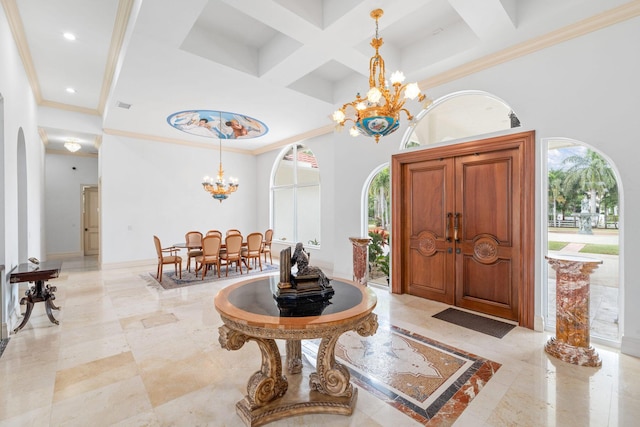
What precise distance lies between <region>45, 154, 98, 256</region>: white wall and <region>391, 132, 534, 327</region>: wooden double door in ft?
33.9

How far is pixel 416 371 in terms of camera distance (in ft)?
8.60

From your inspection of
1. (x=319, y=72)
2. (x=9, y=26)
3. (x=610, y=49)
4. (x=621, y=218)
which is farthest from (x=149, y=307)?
(x=610, y=49)

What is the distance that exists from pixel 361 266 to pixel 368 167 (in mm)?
1847

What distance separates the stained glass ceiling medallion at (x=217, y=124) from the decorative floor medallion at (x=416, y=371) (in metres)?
5.20

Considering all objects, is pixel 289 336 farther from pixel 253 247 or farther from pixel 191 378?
pixel 253 247

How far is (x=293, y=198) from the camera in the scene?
28.3 feet

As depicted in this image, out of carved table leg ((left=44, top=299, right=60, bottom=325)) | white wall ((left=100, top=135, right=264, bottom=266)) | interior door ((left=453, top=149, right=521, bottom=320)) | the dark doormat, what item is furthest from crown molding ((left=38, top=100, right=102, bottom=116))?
the dark doormat

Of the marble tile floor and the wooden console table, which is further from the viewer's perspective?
the wooden console table

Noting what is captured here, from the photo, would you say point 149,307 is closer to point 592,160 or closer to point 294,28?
point 294,28

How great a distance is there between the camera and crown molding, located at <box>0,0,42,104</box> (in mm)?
3426

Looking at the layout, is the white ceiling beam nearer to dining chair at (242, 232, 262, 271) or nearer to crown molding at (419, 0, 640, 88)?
crown molding at (419, 0, 640, 88)

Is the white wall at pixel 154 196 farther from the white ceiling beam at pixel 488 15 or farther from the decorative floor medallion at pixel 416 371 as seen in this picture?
the white ceiling beam at pixel 488 15

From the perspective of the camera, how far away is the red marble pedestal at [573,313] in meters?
2.76

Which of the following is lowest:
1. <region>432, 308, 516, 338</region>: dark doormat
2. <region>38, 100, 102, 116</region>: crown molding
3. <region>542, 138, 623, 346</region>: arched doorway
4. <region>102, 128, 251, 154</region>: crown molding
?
<region>432, 308, 516, 338</region>: dark doormat
